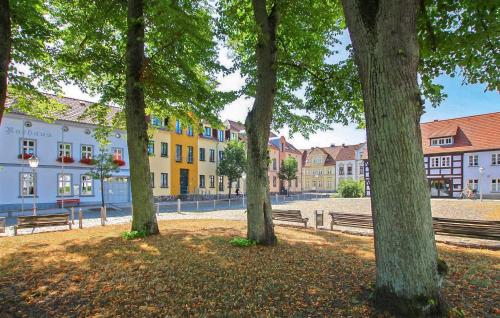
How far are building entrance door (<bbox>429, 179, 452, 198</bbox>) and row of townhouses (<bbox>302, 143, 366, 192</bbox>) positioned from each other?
22289 mm

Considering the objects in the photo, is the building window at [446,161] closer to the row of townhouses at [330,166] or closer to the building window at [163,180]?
the row of townhouses at [330,166]

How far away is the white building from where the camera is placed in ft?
79.6

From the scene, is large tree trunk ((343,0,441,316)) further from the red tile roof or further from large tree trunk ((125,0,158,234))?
the red tile roof

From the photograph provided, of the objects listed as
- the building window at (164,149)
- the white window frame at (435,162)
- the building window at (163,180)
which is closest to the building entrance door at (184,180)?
the building window at (163,180)

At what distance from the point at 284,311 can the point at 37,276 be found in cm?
496

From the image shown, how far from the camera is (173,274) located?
5871 millimetres

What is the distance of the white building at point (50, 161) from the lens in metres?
24.2

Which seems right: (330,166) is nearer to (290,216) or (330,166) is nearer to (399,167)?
(290,216)

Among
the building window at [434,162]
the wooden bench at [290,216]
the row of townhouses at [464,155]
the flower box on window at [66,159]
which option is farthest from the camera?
the building window at [434,162]

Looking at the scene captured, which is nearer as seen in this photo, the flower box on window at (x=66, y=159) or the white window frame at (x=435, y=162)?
the flower box on window at (x=66, y=159)

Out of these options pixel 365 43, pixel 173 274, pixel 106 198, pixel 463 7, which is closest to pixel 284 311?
pixel 173 274

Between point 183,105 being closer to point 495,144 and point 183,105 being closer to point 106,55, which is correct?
point 106,55

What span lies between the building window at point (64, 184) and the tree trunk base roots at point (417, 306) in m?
29.2

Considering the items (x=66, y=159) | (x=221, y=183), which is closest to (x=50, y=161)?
(x=66, y=159)
